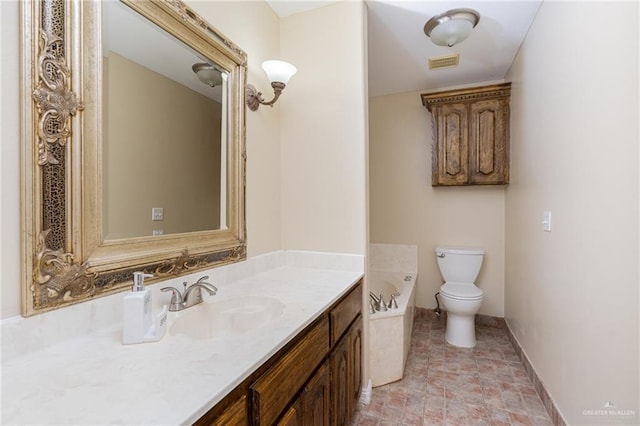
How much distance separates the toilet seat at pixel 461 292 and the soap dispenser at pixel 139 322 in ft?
7.71

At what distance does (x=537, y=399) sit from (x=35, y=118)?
8.98 ft

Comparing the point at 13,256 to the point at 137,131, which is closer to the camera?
the point at 13,256

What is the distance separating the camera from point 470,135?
2.85m

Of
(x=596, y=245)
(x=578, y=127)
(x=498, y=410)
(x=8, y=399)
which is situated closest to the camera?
(x=8, y=399)

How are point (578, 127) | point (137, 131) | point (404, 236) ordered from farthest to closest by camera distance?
1. point (404, 236)
2. point (578, 127)
3. point (137, 131)

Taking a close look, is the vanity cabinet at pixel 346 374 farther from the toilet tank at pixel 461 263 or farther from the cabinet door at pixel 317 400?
the toilet tank at pixel 461 263

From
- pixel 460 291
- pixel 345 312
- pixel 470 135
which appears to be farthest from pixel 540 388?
pixel 470 135

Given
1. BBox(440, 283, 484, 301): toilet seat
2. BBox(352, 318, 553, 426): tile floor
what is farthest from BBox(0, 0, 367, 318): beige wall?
BBox(440, 283, 484, 301): toilet seat

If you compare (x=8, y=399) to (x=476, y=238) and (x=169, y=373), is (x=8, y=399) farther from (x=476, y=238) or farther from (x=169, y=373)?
(x=476, y=238)

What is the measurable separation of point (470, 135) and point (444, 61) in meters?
0.72

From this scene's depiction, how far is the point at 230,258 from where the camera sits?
1.51m

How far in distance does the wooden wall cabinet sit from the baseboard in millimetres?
1426

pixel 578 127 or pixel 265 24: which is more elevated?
pixel 265 24

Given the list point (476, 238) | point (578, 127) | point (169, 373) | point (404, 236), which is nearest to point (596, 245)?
point (578, 127)
